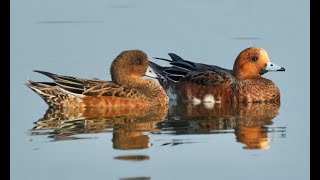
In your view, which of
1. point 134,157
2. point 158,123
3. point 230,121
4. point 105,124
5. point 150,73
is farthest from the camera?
point 150,73

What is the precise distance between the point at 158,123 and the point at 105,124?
592 mm

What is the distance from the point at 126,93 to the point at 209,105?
1.15 m

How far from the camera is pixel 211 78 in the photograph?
567 inches

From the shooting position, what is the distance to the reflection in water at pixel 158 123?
11102 millimetres

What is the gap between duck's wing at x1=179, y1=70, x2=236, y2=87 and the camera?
14.4 m

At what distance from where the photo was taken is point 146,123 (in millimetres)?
12031

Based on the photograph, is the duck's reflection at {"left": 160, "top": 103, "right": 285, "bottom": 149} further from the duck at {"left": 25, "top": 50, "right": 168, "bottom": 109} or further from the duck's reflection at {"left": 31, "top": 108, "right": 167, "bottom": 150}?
the duck at {"left": 25, "top": 50, "right": 168, "bottom": 109}

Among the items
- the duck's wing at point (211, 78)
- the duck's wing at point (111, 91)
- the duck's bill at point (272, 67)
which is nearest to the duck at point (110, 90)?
the duck's wing at point (111, 91)

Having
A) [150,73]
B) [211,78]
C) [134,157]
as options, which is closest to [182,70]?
[211,78]

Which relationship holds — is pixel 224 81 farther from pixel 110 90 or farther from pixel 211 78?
pixel 110 90

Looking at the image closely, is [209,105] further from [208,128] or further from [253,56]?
[208,128]

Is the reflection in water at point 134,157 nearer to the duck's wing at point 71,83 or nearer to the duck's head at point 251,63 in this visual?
the duck's wing at point 71,83

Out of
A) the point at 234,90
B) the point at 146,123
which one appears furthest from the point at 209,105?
the point at 146,123

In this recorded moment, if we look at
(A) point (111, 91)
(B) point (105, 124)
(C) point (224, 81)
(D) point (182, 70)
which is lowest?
(B) point (105, 124)
